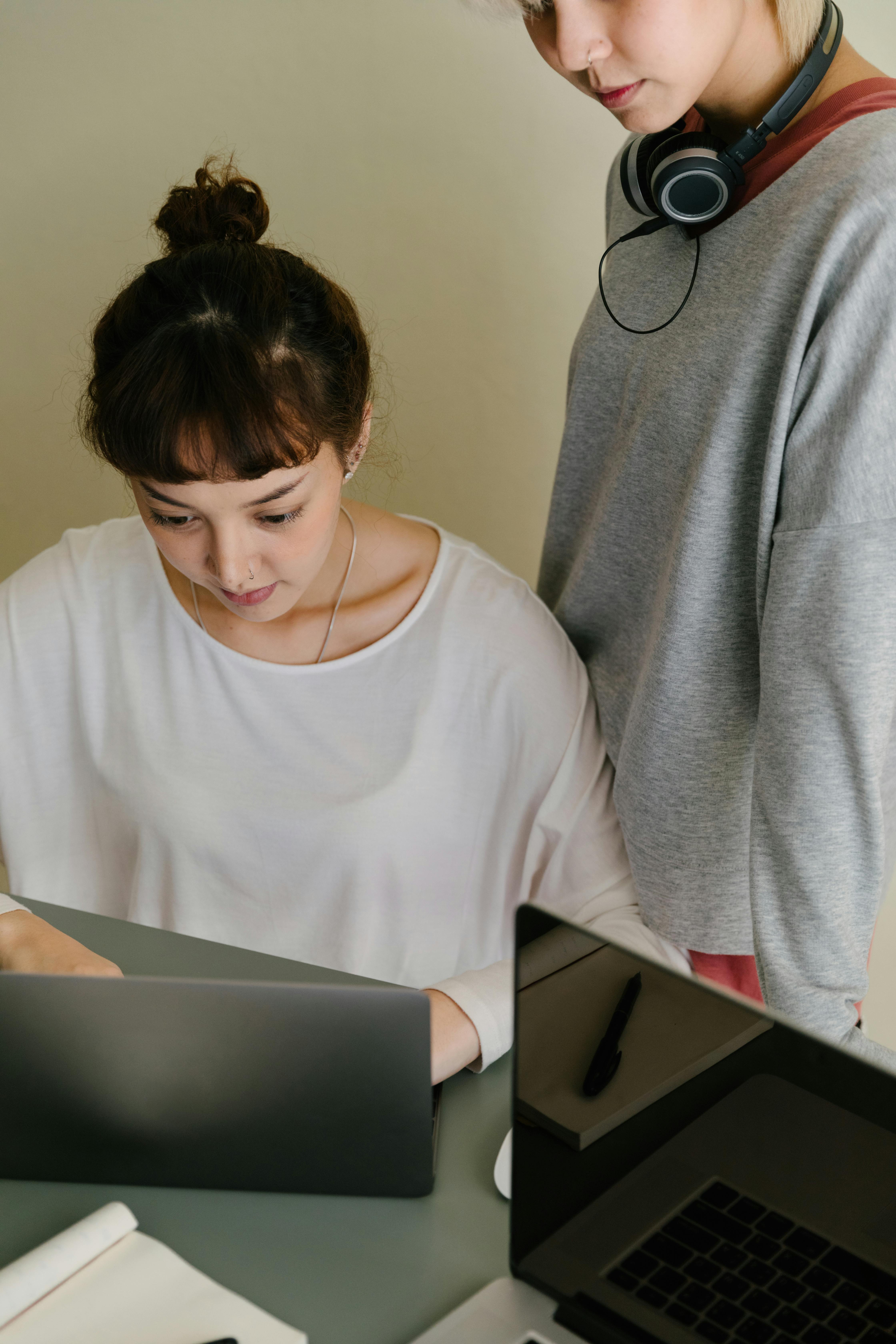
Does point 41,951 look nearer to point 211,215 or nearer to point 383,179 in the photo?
point 211,215

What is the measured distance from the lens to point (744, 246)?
0.98 m

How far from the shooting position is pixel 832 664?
0.86 metres

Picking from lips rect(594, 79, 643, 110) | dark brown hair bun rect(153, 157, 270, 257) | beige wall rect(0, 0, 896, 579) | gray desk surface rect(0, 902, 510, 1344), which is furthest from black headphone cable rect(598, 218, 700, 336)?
gray desk surface rect(0, 902, 510, 1344)

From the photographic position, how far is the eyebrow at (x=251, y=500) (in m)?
1.09

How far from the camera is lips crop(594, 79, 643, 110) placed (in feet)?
3.03

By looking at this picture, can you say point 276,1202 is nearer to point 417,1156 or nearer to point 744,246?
point 417,1156

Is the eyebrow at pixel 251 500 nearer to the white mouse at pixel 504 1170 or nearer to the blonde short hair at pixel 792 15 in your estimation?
the blonde short hair at pixel 792 15

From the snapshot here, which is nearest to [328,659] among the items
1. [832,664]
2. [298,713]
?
[298,713]

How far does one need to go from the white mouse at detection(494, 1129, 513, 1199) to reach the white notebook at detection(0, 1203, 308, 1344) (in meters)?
0.17

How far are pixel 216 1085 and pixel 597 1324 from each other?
29cm

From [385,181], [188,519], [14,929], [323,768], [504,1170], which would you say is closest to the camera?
[504,1170]

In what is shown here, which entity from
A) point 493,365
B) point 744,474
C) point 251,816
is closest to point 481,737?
point 251,816

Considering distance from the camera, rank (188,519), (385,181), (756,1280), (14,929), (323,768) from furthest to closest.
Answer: (385,181)
(323,768)
(188,519)
(14,929)
(756,1280)

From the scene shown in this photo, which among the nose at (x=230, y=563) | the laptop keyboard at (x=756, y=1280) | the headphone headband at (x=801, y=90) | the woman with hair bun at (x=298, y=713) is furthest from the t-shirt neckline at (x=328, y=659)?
the laptop keyboard at (x=756, y=1280)
